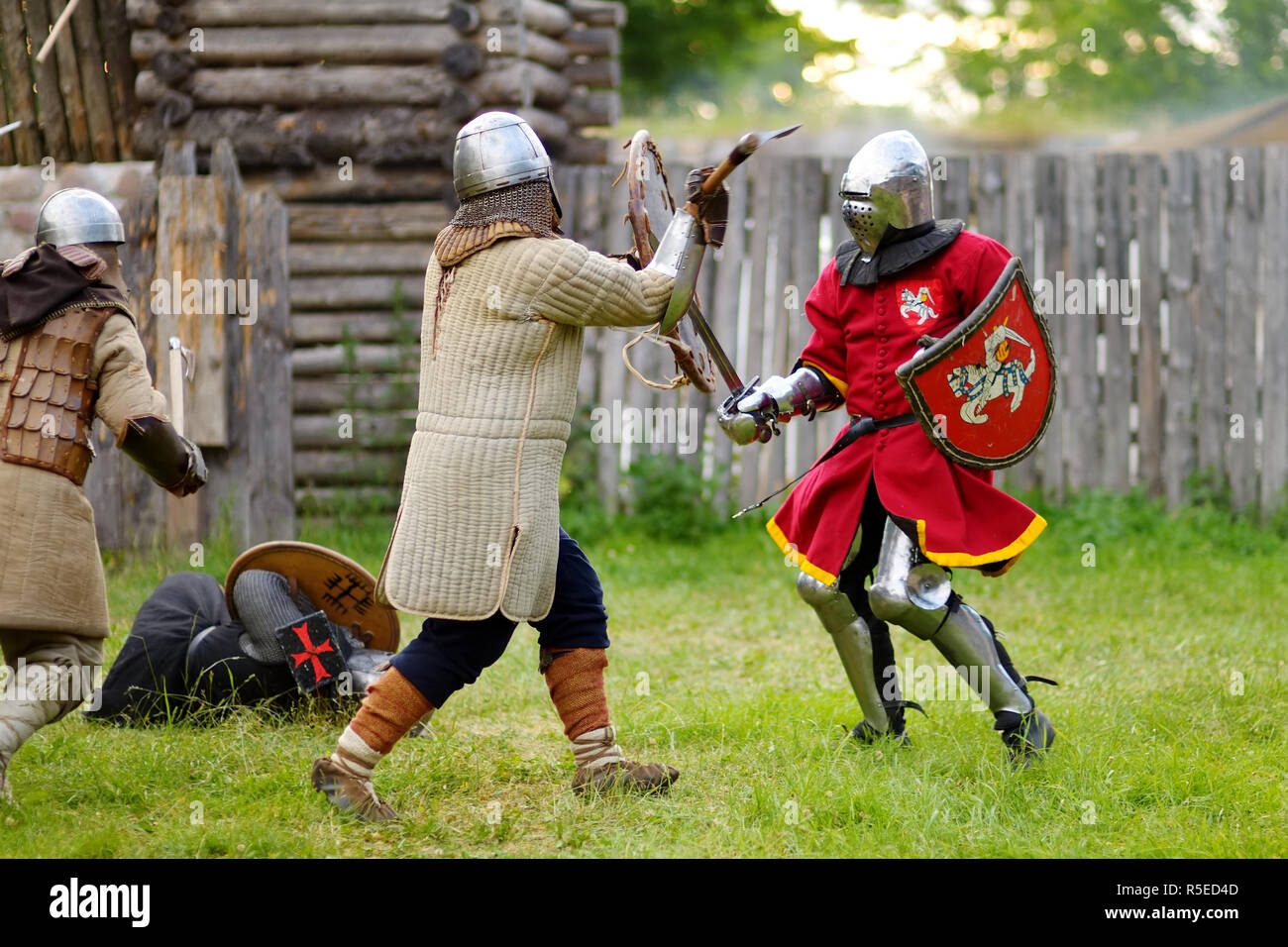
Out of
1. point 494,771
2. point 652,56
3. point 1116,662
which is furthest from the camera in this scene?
point 652,56

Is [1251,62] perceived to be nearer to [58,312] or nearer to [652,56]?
[652,56]

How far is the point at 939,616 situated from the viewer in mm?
3516

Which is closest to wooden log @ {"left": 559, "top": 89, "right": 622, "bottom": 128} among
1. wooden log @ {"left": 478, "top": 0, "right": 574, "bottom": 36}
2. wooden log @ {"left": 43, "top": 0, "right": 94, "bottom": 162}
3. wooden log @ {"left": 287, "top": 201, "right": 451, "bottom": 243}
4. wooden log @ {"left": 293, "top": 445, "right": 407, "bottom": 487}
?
wooden log @ {"left": 478, "top": 0, "right": 574, "bottom": 36}

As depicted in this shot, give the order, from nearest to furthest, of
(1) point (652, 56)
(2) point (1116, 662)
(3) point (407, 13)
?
(2) point (1116, 662)
(3) point (407, 13)
(1) point (652, 56)

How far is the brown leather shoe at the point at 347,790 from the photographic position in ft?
10.8

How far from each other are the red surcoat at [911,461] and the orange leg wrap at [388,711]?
1117mm

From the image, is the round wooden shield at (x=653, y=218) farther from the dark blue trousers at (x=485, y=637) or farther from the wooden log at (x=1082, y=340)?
the wooden log at (x=1082, y=340)

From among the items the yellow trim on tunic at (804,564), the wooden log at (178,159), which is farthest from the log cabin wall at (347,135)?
the yellow trim on tunic at (804,564)

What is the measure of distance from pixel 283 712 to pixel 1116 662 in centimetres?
296

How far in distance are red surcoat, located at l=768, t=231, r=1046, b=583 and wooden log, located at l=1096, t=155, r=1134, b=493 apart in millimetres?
3796

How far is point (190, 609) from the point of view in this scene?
4414 millimetres

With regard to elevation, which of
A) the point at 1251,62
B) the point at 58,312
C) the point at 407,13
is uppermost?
the point at 1251,62

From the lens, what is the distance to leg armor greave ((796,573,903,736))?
3.67 meters

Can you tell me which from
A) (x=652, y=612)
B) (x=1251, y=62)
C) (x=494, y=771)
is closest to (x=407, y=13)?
(x=652, y=612)
